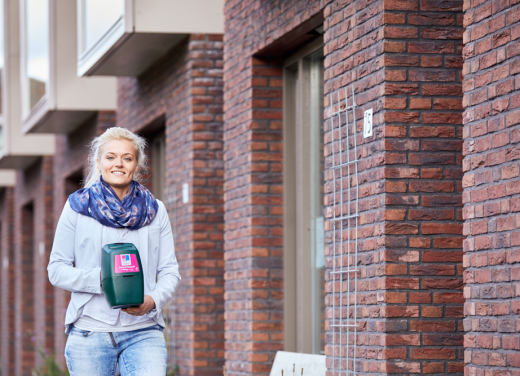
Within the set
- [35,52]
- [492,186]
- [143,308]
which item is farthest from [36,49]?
[492,186]

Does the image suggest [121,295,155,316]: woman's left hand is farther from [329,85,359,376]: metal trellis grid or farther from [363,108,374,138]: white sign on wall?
[363,108,374,138]: white sign on wall

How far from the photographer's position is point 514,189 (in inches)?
163

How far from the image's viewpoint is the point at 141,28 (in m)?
8.98

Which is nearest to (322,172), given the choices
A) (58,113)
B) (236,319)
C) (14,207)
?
(236,319)

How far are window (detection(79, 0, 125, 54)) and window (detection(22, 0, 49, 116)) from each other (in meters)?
2.17

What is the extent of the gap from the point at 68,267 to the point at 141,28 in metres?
5.12

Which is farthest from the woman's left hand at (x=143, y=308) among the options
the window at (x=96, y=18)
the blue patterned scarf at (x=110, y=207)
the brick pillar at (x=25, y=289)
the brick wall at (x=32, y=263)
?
the brick pillar at (x=25, y=289)

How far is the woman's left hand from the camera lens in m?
4.16

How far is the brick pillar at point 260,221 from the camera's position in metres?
7.60

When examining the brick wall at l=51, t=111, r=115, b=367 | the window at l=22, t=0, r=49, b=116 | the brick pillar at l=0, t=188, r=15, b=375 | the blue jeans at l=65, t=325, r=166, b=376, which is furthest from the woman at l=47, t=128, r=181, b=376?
the brick pillar at l=0, t=188, r=15, b=375

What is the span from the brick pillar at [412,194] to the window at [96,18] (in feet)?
14.4

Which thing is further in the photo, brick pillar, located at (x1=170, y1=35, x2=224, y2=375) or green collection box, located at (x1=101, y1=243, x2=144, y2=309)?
brick pillar, located at (x1=170, y1=35, x2=224, y2=375)

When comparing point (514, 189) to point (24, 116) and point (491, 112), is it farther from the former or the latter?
point (24, 116)

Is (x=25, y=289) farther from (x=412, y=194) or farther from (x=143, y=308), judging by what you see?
(x=143, y=308)
